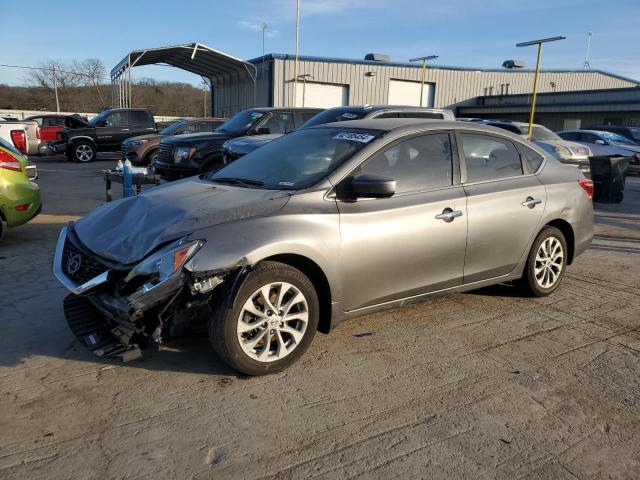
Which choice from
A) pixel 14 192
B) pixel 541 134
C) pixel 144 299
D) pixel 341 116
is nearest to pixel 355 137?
pixel 144 299

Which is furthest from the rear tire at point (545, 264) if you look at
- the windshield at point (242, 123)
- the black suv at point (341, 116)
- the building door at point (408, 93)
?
the building door at point (408, 93)

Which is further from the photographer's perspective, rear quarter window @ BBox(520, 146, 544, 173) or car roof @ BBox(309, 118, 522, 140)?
rear quarter window @ BBox(520, 146, 544, 173)

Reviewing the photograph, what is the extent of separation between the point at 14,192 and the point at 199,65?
2863 centimetres

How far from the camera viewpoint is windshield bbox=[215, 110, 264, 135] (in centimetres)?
1099

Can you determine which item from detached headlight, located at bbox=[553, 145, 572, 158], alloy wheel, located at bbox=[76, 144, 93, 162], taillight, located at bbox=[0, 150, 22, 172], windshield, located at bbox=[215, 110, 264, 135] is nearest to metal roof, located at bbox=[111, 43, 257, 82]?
alloy wheel, located at bbox=[76, 144, 93, 162]

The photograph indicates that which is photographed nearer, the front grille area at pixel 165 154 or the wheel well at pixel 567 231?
the wheel well at pixel 567 231

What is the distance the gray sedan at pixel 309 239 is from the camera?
3.22 m

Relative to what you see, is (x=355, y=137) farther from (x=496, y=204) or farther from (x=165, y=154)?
(x=165, y=154)

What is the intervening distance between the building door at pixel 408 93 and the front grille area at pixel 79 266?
111 feet

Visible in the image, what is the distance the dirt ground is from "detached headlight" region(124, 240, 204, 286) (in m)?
0.72

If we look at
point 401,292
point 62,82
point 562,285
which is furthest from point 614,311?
point 62,82

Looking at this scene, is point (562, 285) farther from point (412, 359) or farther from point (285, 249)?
point (285, 249)

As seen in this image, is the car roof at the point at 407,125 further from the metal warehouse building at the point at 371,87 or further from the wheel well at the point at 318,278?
the metal warehouse building at the point at 371,87

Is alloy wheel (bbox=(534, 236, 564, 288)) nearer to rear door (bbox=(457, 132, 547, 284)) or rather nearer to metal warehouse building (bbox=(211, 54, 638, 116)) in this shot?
rear door (bbox=(457, 132, 547, 284))
